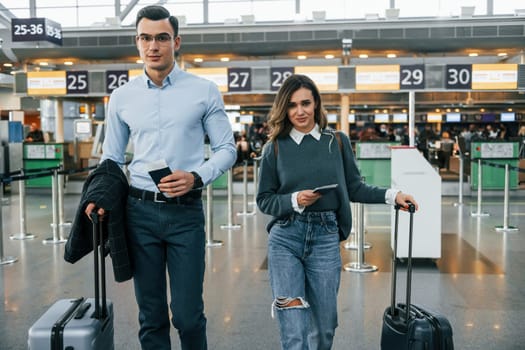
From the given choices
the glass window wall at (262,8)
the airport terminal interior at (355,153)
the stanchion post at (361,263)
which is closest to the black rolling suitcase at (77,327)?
the airport terminal interior at (355,153)

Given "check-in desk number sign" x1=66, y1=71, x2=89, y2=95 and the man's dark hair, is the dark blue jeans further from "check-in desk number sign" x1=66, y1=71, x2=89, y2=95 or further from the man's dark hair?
"check-in desk number sign" x1=66, y1=71, x2=89, y2=95

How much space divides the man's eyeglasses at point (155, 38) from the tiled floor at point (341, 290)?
6.69 feet

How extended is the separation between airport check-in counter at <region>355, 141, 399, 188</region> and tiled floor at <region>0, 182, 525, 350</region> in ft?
16.9

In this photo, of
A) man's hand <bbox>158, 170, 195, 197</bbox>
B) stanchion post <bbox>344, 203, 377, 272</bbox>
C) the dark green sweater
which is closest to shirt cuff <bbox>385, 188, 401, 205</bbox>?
the dark green sweater

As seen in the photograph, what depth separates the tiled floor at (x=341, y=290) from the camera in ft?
12.6

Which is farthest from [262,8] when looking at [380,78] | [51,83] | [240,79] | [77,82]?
[51,83]

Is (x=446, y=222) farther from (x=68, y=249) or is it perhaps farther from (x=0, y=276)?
(x=68, y=249)

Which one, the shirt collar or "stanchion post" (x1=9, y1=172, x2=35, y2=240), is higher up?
the shirt collar

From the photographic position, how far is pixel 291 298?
8.42 ft

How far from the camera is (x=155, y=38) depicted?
7.71 feet

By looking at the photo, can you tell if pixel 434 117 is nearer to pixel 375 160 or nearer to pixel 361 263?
pixel 375 160

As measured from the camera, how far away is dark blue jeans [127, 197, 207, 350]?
2.39 meters

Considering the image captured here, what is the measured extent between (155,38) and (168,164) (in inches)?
20.1

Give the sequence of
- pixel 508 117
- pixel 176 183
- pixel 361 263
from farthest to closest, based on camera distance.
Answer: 1. pixel 508 117
2. pixel 361 263
3. pixel 176 183
